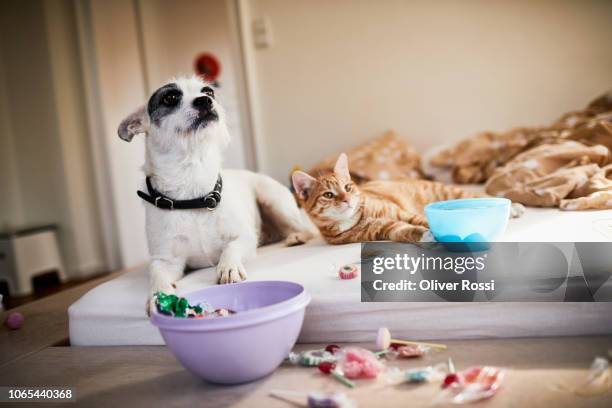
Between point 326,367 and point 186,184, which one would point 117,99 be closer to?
point 186,184

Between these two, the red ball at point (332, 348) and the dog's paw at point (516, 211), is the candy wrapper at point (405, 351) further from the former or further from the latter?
the dog's paw at point (516, 211)

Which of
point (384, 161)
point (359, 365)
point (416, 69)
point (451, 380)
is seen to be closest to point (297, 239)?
point (359, 365)

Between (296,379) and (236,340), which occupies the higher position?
(236,340)

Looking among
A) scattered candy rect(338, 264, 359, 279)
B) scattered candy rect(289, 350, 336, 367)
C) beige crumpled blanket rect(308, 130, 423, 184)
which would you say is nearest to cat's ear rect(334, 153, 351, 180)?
scattered candy rect(338, 264, 359, 279)

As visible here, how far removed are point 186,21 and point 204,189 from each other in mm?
4317

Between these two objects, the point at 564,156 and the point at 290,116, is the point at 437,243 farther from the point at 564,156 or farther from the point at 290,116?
the point at 290,116

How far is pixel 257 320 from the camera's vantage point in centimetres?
101

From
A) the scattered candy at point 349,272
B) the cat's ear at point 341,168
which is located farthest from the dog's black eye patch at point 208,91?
the scattered candy at point 349,272

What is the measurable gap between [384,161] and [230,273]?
69.0 inches

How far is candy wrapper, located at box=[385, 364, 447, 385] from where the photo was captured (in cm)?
103

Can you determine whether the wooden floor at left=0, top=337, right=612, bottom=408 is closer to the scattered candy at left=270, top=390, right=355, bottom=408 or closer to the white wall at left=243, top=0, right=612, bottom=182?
the scattered candy at left=270, top=390, right=355, bottom=408

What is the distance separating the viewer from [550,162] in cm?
212

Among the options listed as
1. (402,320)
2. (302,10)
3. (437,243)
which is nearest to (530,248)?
A: (437,243)

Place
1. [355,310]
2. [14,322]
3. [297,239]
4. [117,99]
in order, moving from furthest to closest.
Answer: [117,99]
[297,239]
[14,322]
[355,310]
